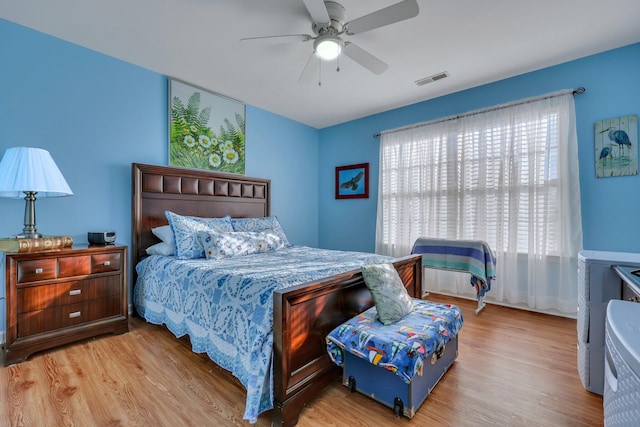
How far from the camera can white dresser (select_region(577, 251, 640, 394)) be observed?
1646mm

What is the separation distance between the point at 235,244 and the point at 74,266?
49.6 inches

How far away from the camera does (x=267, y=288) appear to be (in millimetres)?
1572

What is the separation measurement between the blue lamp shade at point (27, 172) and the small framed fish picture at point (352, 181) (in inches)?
140

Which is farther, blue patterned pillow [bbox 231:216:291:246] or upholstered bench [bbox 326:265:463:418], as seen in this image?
blue patterned pillow [bbox 231:216:291:246]

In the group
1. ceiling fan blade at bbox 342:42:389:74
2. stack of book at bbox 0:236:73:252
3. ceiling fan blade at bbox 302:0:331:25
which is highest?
ceiling fan blade at bbox 302:0:331:25

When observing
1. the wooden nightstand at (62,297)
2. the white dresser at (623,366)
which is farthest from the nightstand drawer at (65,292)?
the white dresser at (623,366)

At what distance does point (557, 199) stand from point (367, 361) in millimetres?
2765

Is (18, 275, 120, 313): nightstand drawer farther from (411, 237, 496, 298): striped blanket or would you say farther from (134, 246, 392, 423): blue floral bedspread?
(411, 237, 496, 298): striped blanket

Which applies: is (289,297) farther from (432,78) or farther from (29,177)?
(432,78)

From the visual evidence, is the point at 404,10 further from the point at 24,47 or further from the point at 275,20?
the point at 24,47

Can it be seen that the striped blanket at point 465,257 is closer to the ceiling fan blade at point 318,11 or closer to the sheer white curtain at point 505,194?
the sheer white curtain at point 505,194

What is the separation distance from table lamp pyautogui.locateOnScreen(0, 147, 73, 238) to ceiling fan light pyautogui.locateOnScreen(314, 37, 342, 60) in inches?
90.9

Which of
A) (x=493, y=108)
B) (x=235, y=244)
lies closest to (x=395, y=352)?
(x=235, y=244)

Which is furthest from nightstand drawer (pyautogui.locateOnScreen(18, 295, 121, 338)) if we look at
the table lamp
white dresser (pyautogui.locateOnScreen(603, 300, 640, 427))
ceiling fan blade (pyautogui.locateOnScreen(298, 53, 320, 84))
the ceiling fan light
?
white dresser (pyautogui.locateOnScreen(603, 300, 640, 427))
